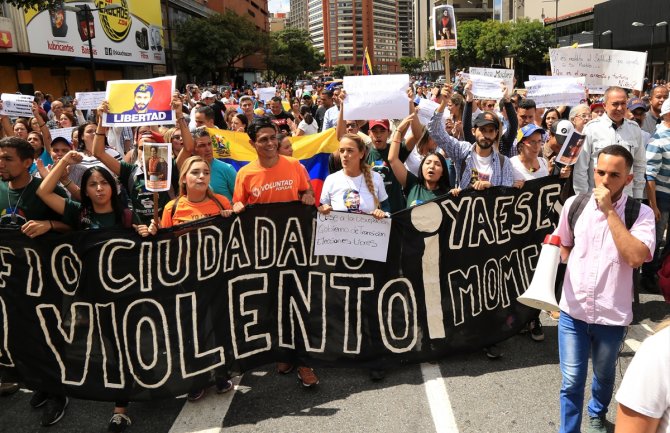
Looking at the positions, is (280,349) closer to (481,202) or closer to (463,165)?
(481,202)

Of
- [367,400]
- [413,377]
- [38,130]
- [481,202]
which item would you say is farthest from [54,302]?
[38,130]

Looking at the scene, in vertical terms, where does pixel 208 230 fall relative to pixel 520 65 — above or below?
below

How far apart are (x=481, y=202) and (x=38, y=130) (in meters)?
5.89

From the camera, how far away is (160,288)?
3.56 metres

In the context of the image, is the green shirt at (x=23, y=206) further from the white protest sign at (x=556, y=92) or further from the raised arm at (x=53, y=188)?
the white protest sign at (x=556, y=92)

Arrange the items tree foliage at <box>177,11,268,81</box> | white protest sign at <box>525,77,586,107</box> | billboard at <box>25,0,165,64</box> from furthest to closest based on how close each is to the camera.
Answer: tree foliage at <box>177,11,268,81</box>, billboard at <box>25,0,165,64</box>, white protest sign at <box>525,77,586,107</box>

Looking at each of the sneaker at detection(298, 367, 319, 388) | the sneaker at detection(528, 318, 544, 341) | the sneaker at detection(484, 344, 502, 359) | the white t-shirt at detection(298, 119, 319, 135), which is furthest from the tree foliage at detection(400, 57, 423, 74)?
the sneaker at detection(298, 367, 319, 388)

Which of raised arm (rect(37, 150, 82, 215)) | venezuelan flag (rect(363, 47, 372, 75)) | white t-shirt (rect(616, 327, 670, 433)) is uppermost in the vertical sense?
venezuelan flag (rect(363, 47, 372, 75))

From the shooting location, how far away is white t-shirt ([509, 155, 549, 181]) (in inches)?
177

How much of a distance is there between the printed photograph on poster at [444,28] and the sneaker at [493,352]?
542cm

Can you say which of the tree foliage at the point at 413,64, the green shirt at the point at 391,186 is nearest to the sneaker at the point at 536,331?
the green shirt at the point at 391,186

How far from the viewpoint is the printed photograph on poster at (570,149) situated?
4.01 metres

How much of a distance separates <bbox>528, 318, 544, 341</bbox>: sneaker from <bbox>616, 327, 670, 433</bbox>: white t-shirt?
9.77ft

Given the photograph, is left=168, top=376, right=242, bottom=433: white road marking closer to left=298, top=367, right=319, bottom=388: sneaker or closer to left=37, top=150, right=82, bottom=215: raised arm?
left=298, top=367, right=319, bottom=388: sneaker
